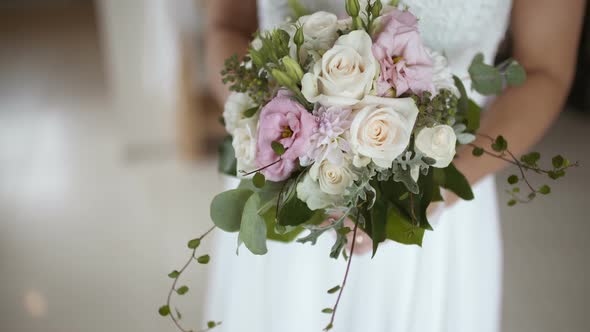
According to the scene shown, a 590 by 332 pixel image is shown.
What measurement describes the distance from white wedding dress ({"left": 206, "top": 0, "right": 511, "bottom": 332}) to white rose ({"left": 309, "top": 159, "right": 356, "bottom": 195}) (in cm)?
37

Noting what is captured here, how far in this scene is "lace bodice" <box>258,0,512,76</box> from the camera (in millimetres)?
854

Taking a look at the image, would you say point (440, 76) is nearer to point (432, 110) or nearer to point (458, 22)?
point (432, 110)

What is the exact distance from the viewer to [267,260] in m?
1.02

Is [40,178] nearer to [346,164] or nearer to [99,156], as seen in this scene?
[99,156]

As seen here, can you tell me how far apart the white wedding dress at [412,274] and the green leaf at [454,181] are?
0.22 m

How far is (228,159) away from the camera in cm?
84

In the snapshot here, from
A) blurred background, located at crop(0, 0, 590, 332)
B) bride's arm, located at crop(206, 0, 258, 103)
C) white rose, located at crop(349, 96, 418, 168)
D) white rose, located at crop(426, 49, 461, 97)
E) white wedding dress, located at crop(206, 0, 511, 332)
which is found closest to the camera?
white rose, located at crop(349, 96, 418, 168)

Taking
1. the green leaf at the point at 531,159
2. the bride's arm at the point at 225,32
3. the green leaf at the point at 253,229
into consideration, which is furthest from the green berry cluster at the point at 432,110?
the bride's arm at the point at 225,32

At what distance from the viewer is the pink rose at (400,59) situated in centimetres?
60

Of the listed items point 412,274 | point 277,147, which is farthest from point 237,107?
point 412,274

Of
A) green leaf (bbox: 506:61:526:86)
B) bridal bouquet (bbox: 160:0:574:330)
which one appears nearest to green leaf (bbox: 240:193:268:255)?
bridal bouquet (bbox: 160:0:574:330)

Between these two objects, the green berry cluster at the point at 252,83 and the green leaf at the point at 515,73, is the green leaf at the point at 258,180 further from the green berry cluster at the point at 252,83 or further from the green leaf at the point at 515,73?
the green leaf at the point at 515,73

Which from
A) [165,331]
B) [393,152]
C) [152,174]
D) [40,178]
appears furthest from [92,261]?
[393,152]

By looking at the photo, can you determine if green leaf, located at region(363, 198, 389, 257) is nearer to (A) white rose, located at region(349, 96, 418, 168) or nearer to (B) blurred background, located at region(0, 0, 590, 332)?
(A) white rose, located at region(349, 96, 418, 168)
